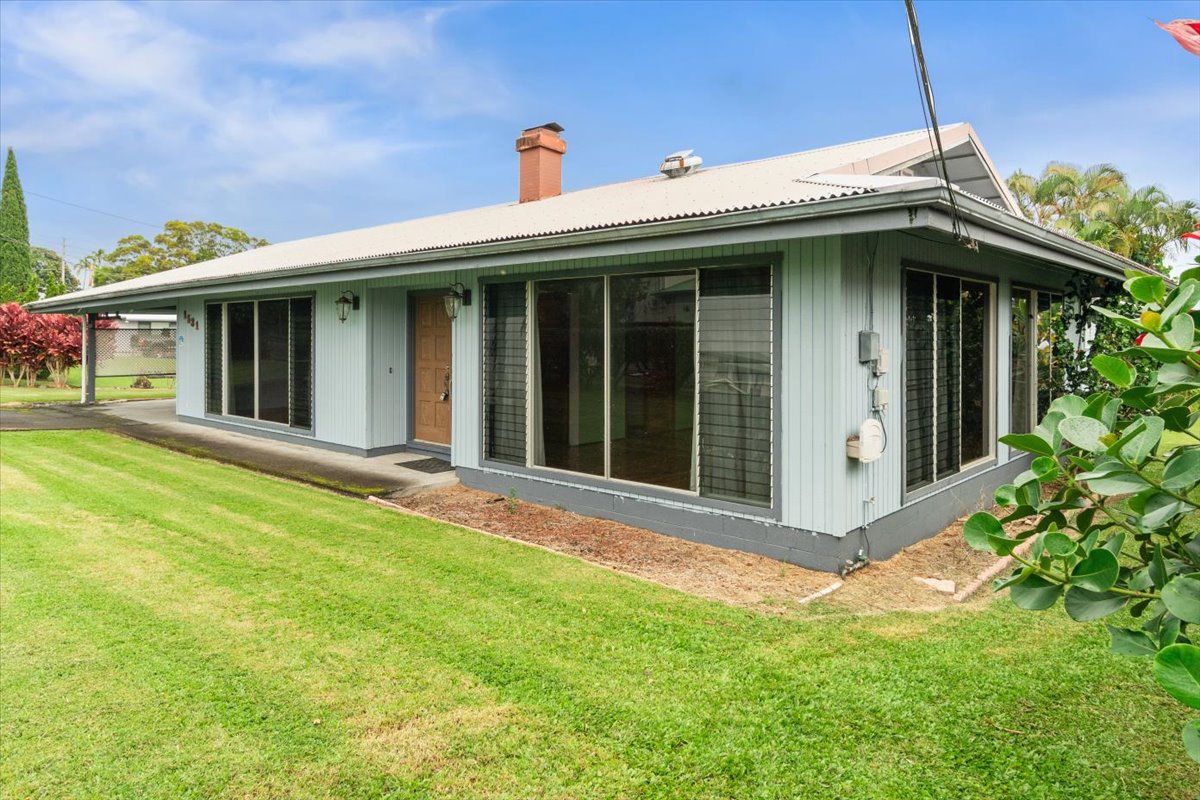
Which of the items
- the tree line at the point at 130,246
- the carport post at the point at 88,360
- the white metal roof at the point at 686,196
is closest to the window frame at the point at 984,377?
the white metal roof at the point at 686,196

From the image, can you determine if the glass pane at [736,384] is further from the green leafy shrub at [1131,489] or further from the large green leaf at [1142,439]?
the large green leaf at [1142,439]

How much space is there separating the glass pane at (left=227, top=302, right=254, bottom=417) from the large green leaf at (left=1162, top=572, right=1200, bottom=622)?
1187 cm

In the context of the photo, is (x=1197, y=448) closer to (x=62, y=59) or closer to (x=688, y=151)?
(x=688, y=151)

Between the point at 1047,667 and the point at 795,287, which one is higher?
the point at 795,287

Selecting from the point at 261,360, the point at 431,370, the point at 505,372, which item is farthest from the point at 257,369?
the point at 505,372

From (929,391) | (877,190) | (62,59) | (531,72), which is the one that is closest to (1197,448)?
(877,190)

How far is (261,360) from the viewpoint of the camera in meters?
10.9

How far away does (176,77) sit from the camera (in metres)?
21.3

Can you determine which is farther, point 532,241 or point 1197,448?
point 532,241

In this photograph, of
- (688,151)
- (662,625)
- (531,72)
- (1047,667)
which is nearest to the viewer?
(1047,667)

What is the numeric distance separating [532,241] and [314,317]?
5145mm

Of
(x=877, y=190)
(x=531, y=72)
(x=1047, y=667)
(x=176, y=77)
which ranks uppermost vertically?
(x=176, y=77)

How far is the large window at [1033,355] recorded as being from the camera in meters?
8.05

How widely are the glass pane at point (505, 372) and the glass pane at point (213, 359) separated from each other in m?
6.79
